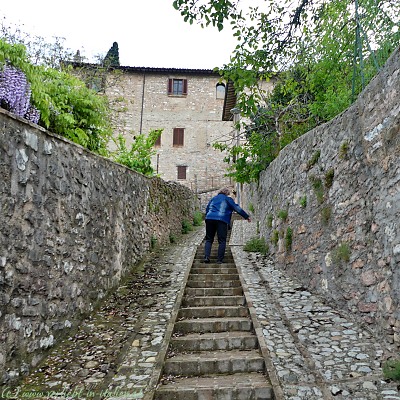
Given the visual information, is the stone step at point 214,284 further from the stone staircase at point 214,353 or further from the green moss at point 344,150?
the green moss at point 344,150

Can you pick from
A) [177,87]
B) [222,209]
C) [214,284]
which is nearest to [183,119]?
[177,87]

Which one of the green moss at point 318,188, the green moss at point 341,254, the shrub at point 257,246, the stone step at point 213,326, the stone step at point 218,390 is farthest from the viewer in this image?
the shrub at point 257,246

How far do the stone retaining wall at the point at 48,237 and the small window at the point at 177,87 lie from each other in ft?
66.1

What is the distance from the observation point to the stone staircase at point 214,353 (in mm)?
3164

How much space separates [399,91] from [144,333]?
12.2 ft

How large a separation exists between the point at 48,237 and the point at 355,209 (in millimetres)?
3420

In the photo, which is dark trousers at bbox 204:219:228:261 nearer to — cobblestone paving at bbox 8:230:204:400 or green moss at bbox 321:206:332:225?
cobblestone paving at bbox 8:230:204:400

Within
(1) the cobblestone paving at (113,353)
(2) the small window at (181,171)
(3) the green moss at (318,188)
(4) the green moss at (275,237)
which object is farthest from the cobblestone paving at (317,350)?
(2) the small window at (181,171)

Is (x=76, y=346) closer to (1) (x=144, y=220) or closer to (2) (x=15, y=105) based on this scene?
(2) (x=15, y=105)

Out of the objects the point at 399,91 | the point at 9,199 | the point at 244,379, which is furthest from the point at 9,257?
the point at 399,91

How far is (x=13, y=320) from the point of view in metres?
3.02

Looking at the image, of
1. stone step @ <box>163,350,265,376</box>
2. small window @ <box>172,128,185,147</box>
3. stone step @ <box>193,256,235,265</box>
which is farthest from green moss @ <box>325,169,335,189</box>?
small window @ <box>172,128,185,147</box>

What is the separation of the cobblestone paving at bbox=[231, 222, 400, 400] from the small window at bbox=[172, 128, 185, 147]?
20.7 metres

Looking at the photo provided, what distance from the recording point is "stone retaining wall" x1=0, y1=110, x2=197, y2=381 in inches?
118
